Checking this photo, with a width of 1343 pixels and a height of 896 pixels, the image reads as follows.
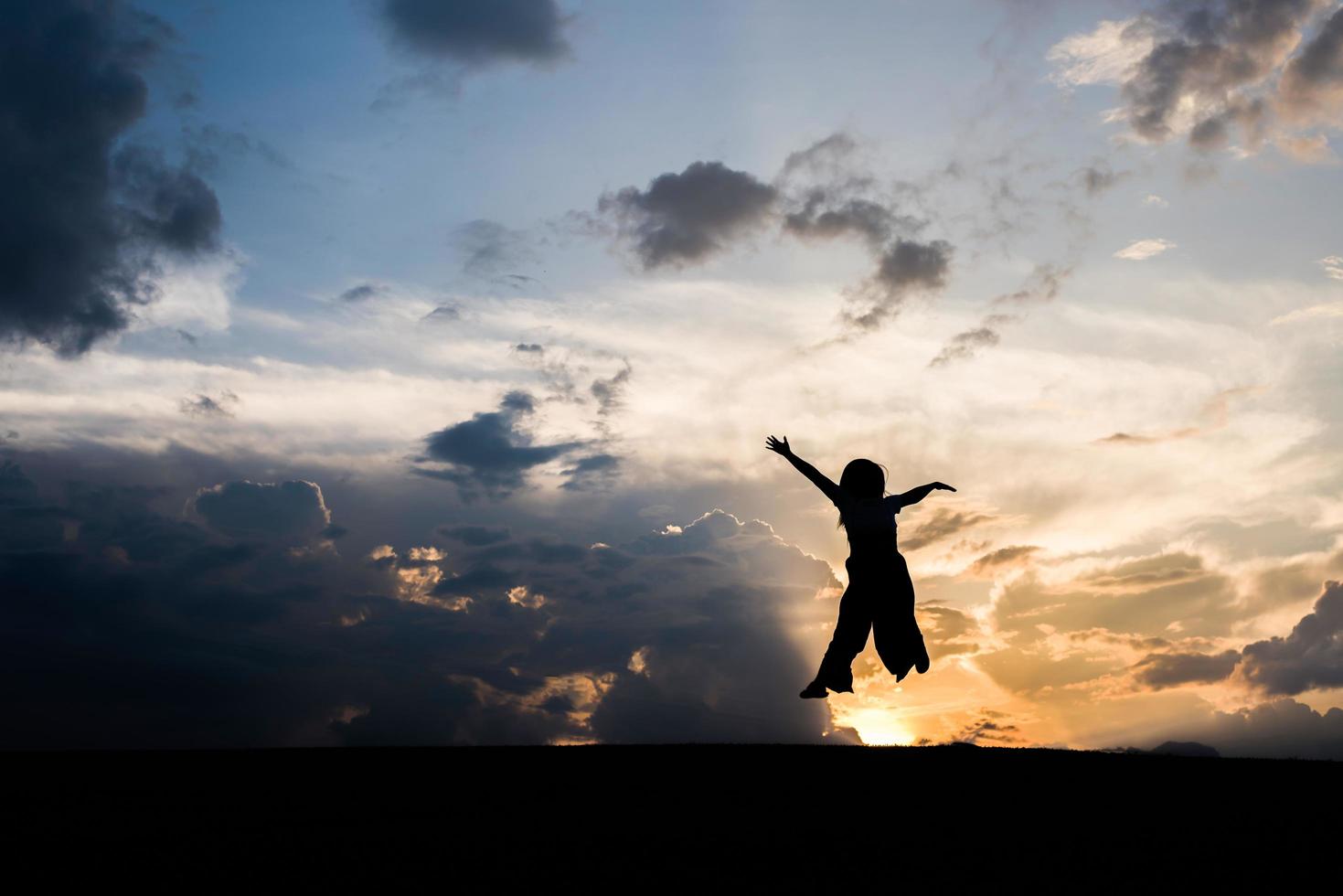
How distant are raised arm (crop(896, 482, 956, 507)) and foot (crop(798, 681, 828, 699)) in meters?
3.13

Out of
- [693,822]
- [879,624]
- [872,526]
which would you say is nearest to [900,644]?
[879,624]

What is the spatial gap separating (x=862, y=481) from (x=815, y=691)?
3392 mm

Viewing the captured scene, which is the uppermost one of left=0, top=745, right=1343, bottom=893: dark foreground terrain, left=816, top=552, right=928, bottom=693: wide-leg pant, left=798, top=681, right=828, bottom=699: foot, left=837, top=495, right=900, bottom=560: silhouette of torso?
left=837, top=495, right=900, bottom=560: silhouette of torso

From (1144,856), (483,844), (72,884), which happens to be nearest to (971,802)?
(1144,856)

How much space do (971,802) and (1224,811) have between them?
8.72 ft

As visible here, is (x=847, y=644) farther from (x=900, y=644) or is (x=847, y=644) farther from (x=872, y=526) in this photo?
(x=872, y=526)

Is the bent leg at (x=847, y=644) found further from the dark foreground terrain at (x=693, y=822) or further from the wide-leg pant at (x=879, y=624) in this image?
the dark foreground terrain at (x=693, y=822)

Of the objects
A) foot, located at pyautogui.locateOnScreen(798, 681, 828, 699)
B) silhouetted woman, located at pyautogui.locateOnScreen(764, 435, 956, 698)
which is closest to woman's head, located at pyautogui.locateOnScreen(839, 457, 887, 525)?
silhouetted woman, located at pyautogui.locateOnScreen(764, 435, 956, 698)

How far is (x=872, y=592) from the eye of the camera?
15.9 m

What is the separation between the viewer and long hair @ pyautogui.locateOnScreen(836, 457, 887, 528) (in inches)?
627

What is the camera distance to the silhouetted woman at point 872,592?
51.6ft

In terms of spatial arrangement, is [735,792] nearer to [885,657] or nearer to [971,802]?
[971,802]

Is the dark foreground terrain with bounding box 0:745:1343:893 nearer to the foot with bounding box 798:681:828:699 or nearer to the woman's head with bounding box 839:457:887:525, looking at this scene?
the foot with bounding box 798:681:828:699

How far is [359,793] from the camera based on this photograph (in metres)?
12.8
